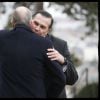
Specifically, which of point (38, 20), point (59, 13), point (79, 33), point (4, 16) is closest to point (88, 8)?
point (59, 13)

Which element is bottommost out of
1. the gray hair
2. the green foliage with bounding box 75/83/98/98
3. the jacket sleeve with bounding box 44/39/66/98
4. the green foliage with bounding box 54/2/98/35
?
the green foliage with bounding box 75/83/98/98

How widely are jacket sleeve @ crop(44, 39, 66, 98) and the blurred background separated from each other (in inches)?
202

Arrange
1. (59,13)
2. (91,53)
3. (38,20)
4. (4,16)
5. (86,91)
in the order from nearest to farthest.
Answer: (38,20) → (4,16) → (59,13) → (86,91) → (91,53)

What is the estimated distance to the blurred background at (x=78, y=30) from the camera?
12047 mm

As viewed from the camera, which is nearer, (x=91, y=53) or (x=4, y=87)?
(x=4, y=87)

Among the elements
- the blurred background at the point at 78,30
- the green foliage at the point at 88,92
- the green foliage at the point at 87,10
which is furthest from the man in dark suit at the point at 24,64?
the green foliage at the point at 88,92

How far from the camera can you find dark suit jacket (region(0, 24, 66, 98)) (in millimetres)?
4801

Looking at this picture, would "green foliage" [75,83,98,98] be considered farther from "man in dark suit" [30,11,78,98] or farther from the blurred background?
"man in dark suit" [30,11,78,98]

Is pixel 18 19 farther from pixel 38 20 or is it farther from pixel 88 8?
pixel 88 8

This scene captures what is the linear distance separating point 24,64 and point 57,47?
3.57 ft

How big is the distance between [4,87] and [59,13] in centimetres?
855

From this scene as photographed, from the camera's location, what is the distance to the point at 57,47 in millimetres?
5883

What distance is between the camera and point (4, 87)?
482 cm

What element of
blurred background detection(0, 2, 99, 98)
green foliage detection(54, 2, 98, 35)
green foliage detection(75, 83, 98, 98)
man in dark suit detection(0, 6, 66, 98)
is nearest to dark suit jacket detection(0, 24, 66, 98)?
man in dark suit detection(0, 6, 66, 98)
